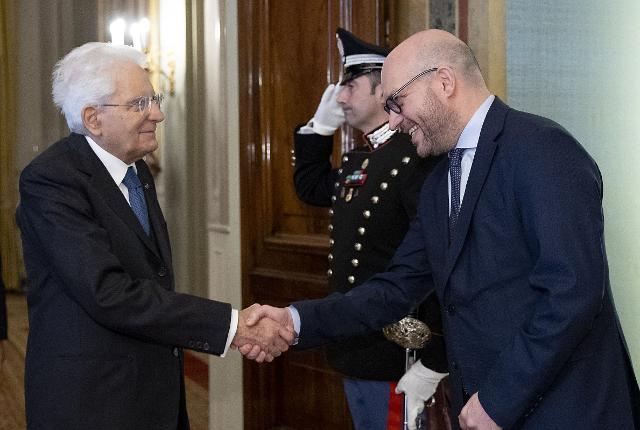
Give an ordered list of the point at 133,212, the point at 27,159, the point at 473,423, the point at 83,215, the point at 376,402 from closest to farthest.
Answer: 1. the point at 473,423
2. the point at 83,215
3. the point at 133,212
4. the point at 376,402
5. the point at 27,159

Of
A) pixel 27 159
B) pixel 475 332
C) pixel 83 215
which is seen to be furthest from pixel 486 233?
pixel 27 159

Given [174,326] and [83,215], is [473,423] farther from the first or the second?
[83,215]

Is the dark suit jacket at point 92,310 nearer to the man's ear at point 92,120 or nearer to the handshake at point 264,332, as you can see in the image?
the man's ear at point 92,120

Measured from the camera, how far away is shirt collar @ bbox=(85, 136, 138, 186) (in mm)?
2281

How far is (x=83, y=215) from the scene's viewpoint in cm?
210

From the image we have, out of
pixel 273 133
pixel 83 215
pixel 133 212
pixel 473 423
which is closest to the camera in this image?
pixel 473 423

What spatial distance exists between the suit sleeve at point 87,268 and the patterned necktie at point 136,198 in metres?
0.14

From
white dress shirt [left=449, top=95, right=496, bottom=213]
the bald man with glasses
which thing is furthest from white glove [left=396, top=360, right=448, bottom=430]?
white dress shirt [left=449, top=95, right=496, bottom=213]

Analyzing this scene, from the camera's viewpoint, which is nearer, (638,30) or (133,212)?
(133,212)

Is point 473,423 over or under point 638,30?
under

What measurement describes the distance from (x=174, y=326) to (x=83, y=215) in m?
0.35

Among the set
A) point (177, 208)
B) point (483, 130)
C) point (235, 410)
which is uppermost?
point (483, 130)

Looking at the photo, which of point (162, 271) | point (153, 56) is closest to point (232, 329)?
point (162, 271)

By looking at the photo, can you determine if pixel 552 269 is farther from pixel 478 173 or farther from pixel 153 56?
pixel 153 56
